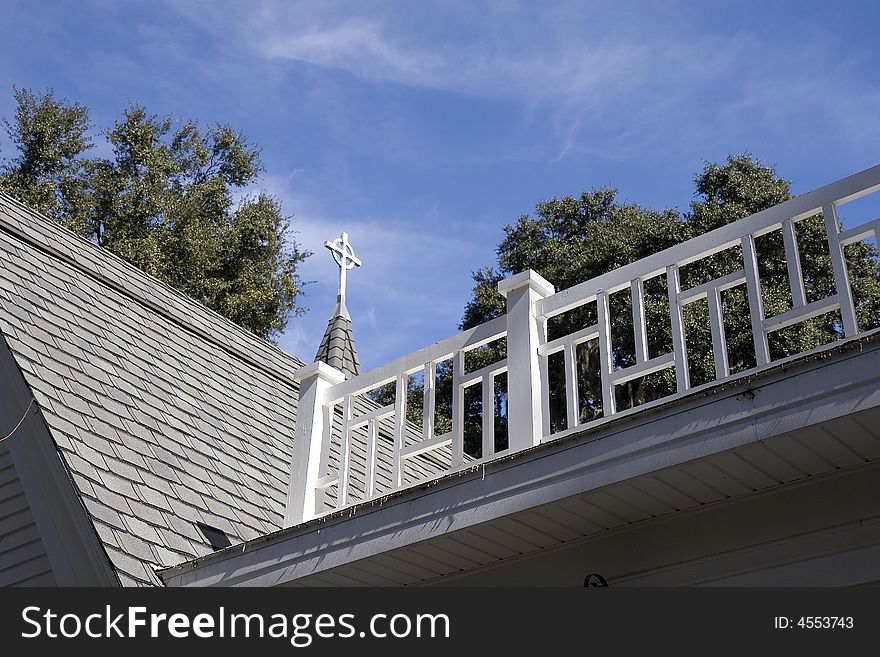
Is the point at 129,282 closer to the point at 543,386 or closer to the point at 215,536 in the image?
the point at 215,536

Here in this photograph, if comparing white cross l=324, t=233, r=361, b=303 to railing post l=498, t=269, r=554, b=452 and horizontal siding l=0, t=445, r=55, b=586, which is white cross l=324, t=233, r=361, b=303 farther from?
railing post l=498, t=269, r=554, b=452

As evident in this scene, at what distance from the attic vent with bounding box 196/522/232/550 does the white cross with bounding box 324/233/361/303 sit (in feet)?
28.5

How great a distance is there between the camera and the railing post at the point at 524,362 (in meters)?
4.36

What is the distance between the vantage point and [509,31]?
64.3ft

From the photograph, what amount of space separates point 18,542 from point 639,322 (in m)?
3.63

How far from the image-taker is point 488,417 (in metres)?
4.56

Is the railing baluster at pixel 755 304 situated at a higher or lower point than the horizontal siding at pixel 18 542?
higher

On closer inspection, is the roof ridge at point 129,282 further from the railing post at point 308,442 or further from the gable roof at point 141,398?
the railing post at point 308,442

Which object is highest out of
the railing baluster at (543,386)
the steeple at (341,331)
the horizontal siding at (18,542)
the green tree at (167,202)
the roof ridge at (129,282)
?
the green tree at (167,202)

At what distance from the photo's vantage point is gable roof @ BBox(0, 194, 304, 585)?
547 centimetres

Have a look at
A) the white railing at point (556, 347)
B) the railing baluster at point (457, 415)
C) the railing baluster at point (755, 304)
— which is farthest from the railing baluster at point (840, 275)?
the railing baluster at point (457, 415)

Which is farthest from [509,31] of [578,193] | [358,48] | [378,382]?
[378,382]

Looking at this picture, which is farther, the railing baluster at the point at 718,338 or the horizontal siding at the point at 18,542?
the horizontal siding at the point at 18,542

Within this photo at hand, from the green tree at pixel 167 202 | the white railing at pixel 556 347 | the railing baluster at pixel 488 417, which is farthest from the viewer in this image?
the green tree at pixel 167 202
